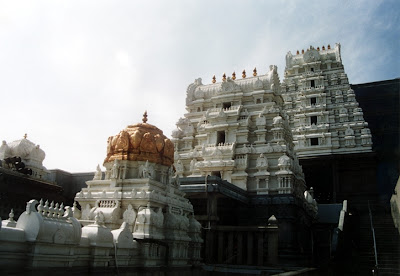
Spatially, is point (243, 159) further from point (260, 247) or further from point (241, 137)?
point (260, 247)

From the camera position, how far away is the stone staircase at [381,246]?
1784 centimetres

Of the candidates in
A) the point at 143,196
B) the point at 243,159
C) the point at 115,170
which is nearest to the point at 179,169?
the point at 243,159

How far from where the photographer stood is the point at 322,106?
44062mm

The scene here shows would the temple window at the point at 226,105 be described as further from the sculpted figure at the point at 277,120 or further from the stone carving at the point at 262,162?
the stone carving at the point at 262,162

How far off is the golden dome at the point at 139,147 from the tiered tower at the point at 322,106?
26.1m

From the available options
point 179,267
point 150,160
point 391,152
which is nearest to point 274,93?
point 391,152

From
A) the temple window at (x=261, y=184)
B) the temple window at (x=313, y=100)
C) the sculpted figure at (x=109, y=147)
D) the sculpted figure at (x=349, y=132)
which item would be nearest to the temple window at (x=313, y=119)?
the temple window at (x=313, y=100)

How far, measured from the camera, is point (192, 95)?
37312mm

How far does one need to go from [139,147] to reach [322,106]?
31.9m

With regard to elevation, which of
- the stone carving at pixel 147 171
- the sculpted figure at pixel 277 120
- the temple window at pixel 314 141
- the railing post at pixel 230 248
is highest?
the temple window at pixel 314 141

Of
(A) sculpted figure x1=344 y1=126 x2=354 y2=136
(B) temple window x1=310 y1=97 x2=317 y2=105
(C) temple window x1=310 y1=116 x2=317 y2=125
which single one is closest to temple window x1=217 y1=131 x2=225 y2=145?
(C) temple window x1=310 y1=116 x2=317 y2=125

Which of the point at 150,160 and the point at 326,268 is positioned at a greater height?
the point at 150,160

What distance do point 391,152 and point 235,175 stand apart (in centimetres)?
1842

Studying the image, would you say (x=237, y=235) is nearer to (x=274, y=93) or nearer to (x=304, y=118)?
(x=274, y=93)
